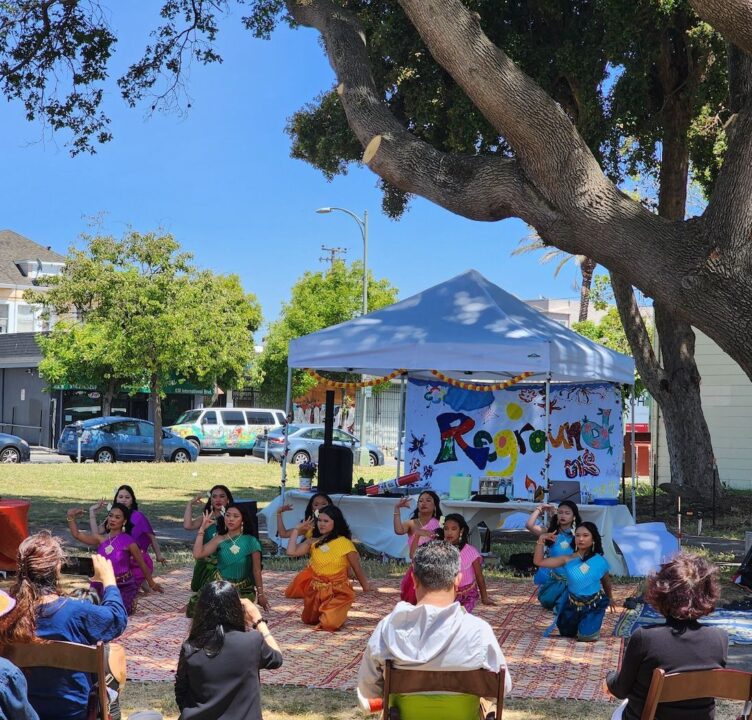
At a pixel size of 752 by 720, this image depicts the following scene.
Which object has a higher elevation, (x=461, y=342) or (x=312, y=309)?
(x=312, y=309)

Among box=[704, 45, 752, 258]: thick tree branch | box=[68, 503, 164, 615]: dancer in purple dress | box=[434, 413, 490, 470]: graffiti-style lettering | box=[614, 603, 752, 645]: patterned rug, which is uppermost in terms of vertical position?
box=[704, 45, 752, 258]: thick tree branch

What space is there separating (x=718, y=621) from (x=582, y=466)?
635cm

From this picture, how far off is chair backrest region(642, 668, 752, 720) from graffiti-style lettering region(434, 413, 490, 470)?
1132 cm

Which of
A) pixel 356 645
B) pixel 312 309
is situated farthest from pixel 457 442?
pixel 312 309

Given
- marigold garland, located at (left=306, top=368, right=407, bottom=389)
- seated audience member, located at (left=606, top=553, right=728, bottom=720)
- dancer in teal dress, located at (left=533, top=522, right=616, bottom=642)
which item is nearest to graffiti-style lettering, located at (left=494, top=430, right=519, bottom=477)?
marigold garland, located at (left=306, top=368, right=407, bottom=389)

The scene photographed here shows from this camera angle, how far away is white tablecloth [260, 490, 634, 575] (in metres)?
11.6

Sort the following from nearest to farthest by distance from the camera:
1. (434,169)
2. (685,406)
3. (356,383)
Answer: (434,169), (356,383), (685,406)

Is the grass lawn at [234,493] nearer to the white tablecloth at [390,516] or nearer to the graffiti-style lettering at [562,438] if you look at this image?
the white tablecloth at [390,516]

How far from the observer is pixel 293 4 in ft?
42.3

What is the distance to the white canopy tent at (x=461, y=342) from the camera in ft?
38.2

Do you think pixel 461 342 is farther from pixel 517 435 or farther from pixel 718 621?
pixel 718 621

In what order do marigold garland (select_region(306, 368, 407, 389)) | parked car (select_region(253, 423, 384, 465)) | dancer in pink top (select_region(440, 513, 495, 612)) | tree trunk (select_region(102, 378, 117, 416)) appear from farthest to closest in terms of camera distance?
tree trunk (select_region(102, 378, 117, 416)) < parked car (select_region(253, 423, 384, 465)) < marigold garland (select_region(306, 368, 407, 389)) < dancer in pink top (select_region(440, 513, 495, 612))

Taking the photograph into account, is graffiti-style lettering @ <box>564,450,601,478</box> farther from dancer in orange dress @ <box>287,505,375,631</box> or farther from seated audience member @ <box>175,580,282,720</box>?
seated audience member @ <box>175,580,282,720</box>

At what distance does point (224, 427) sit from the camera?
33.9 m
